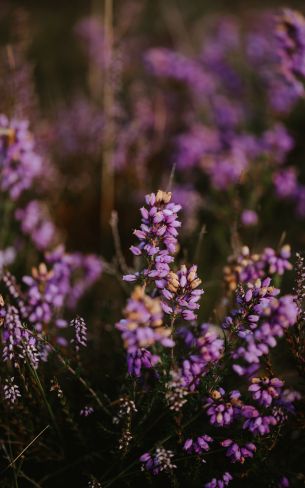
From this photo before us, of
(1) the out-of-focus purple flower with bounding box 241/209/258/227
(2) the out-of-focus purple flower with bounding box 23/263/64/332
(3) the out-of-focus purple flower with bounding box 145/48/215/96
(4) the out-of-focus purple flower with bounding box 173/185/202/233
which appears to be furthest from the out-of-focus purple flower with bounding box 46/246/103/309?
(3) the out-of-focus purple flower with bounding box 145/48/215/96

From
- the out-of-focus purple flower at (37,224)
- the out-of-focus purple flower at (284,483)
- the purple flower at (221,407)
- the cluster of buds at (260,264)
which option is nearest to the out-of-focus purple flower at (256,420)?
the purple flower at (221,407)

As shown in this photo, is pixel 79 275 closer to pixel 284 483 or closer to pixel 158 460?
pixel 158 460

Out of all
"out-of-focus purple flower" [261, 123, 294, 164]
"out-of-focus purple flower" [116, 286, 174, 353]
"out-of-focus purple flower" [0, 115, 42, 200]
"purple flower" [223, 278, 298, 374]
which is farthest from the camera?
"out-of-focus purple flower" [261, 123, 294, 164]

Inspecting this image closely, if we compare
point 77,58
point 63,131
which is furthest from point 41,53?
point 63,131

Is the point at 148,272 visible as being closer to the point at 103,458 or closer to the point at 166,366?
the point at 166,366

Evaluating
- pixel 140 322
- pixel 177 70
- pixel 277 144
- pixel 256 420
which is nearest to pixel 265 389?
pixel 256 420

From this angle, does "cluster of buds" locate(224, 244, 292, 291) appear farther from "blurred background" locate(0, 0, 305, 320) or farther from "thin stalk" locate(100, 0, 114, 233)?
"thin stalk" locate(100, 0, 114, 233)
